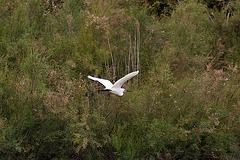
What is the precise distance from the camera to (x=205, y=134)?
224 inches

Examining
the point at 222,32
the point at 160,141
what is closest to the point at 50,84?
the point at 160,141

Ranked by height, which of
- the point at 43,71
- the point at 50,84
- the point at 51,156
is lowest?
the point at 51,156

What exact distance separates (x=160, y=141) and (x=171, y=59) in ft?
10.9

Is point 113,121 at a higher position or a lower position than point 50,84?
lower

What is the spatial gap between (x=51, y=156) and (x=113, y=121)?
1193mm

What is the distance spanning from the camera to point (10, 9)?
8547 millimetres

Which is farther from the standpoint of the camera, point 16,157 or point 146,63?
point 146,63

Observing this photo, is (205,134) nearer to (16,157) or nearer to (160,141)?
(160,141)

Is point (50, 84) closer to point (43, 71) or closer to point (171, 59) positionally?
point (43, 71)

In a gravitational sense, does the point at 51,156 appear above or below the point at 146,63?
below

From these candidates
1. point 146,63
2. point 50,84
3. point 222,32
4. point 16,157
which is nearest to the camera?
point 16,157

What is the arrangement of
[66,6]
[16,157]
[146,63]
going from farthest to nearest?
[66,6] < [146,63] < [16,157]

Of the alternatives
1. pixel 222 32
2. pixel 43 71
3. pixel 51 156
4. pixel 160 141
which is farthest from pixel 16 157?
pixel 222 32

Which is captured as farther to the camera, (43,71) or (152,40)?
(152,40)
